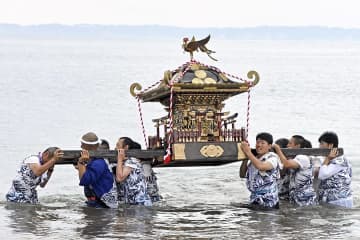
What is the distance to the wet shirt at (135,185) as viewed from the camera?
46.5ft

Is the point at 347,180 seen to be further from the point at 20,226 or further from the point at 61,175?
the point at 61,175

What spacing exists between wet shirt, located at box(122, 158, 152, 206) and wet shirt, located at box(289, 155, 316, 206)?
2149 millimetres

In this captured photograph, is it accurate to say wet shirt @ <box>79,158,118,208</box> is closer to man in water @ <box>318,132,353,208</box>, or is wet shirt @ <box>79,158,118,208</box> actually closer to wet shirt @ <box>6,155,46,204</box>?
wet shirt @ <box>6,155,46,204</box>

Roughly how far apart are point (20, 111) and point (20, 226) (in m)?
26.5

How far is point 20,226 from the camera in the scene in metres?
13.7

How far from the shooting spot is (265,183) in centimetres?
1402

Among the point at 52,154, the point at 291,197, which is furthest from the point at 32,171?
the point at 291,197

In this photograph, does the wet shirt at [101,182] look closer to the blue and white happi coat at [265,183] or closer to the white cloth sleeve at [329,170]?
the blue and white happi coat at [265,183]

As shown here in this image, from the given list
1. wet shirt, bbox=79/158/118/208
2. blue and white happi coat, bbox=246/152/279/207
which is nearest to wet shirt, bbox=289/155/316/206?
blue and white happi coat, bbox=246/152/279/207

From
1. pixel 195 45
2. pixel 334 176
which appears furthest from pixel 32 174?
pixel 334 176

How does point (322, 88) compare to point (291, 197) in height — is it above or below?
above

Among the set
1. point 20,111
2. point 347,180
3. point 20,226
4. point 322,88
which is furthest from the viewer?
point 322,88

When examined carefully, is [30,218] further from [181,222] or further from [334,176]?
[334,176]

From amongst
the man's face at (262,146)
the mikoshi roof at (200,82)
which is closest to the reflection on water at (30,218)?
the mikoshi roof at (200,82)
